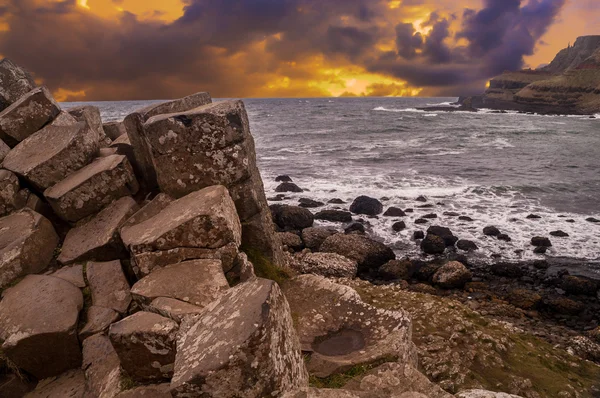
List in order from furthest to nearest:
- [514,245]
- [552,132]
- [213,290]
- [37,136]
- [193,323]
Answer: [552,132]
[514,245]
[37,136]
[213,290]
[193,323]

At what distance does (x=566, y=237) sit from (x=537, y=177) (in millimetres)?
14631

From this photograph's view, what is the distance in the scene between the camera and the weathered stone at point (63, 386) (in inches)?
176

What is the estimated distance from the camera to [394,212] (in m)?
22.6

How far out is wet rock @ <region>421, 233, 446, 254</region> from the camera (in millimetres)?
17938

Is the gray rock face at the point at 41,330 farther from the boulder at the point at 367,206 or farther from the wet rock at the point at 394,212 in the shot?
the wet rock at the point at 394,212

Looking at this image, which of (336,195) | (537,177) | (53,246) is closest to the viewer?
(53,246)

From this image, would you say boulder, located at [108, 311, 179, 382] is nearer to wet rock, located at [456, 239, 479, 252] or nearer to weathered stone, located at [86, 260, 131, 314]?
weathered stone, located at [86, 260, 131, 314]

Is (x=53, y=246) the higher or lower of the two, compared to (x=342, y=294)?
higher

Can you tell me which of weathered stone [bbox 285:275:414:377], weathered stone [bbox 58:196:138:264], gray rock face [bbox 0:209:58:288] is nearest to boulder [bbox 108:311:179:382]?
weathered stone [bbox 285:275:414:377]

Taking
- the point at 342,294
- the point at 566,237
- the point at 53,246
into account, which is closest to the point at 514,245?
the point at 566,237

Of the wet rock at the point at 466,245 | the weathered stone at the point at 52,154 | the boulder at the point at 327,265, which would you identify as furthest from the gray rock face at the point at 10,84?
the wet rock at the point at 466,245

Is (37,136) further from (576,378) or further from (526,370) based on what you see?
(576,378)

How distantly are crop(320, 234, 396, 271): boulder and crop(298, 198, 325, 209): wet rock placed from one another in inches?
297

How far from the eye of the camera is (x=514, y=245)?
61.1ft
